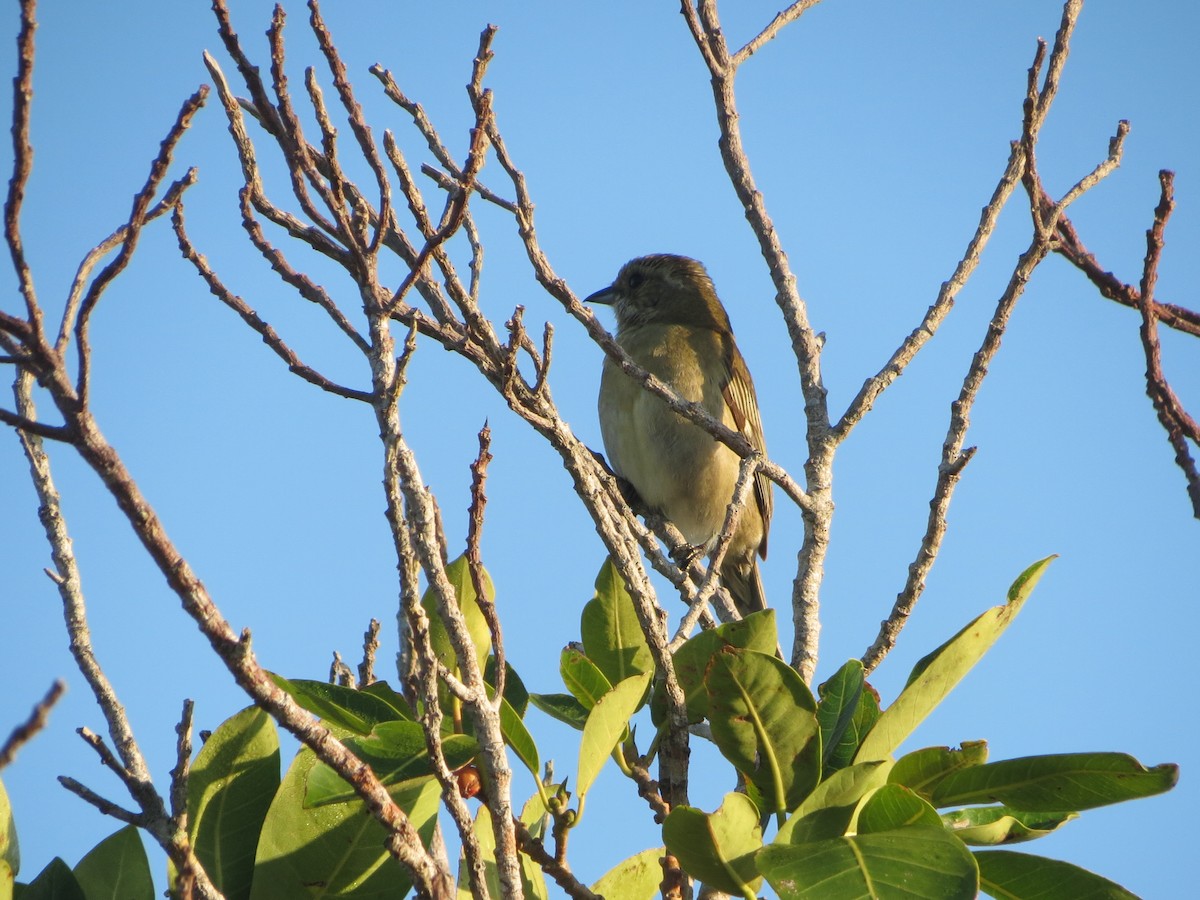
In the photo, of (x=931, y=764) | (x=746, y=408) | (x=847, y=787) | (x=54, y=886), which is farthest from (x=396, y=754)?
(x=746, y=408)

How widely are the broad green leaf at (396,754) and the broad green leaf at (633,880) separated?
0.54 m

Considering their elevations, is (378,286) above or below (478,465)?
above

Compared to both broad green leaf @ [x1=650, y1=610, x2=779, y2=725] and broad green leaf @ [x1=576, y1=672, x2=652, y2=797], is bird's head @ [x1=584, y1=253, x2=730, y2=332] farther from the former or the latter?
broad green leaf @ [x1=576, y1=672, x2=652, y2=797]

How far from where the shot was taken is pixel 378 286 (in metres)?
2.32

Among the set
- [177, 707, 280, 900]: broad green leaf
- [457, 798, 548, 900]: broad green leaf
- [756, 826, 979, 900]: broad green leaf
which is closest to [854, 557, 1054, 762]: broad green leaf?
[756, 826, 979, 900]: broad green leaf

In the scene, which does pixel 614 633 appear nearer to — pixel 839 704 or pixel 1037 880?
pixel 839 704

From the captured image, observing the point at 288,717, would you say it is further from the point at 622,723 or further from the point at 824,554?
the point at 824,554

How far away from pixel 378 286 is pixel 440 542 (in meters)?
0.49

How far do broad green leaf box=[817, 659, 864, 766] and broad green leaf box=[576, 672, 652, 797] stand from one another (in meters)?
0.40

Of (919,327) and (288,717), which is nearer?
(288,717)

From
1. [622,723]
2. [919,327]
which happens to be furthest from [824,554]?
[622,723]

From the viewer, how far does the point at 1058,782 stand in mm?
2334

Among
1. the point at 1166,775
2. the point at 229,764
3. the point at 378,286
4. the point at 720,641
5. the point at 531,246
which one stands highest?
the point at 531,246

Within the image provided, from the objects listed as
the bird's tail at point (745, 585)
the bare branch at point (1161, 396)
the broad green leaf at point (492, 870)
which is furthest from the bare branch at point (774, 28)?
the bird's tail at point (745, 585)
